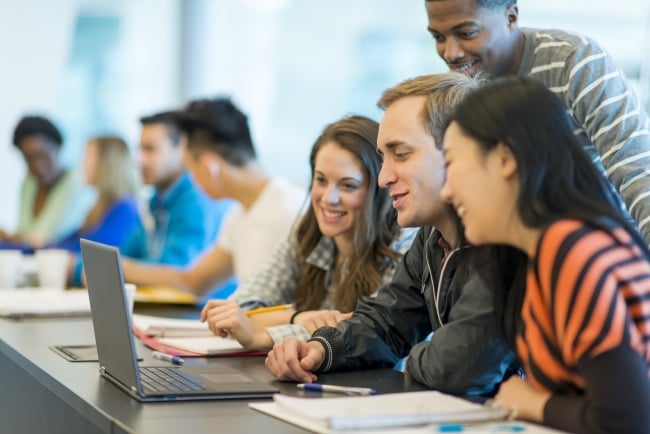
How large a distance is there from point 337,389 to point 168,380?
10.9 inches

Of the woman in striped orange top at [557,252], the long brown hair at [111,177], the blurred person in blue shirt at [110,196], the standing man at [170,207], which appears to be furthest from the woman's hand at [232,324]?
the long brown hair at [111,177]

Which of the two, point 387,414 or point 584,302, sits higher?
point 584,302

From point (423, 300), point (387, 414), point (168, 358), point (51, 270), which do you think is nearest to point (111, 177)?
point (51, 270)

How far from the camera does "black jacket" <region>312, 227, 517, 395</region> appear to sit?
5.47 ft

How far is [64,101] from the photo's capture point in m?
6.22

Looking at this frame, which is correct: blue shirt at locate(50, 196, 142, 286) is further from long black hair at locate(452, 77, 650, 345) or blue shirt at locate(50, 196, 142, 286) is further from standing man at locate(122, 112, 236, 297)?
long black hair at locate(452, 77, 650, 345)

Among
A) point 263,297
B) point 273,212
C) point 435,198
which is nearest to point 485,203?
point 435,198

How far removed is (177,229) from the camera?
4.14m

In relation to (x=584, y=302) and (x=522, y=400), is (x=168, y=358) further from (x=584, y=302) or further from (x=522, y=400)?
(x=584, y=302)

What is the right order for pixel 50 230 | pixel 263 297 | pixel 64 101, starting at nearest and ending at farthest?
pixel 263 297 < pixel 50 230 < pixel 64 101

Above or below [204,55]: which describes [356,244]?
below

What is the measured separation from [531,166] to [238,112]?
93.7 inches

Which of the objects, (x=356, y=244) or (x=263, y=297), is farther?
(x=263, y=297)

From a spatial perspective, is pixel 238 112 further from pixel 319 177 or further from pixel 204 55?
pixel 204 55
